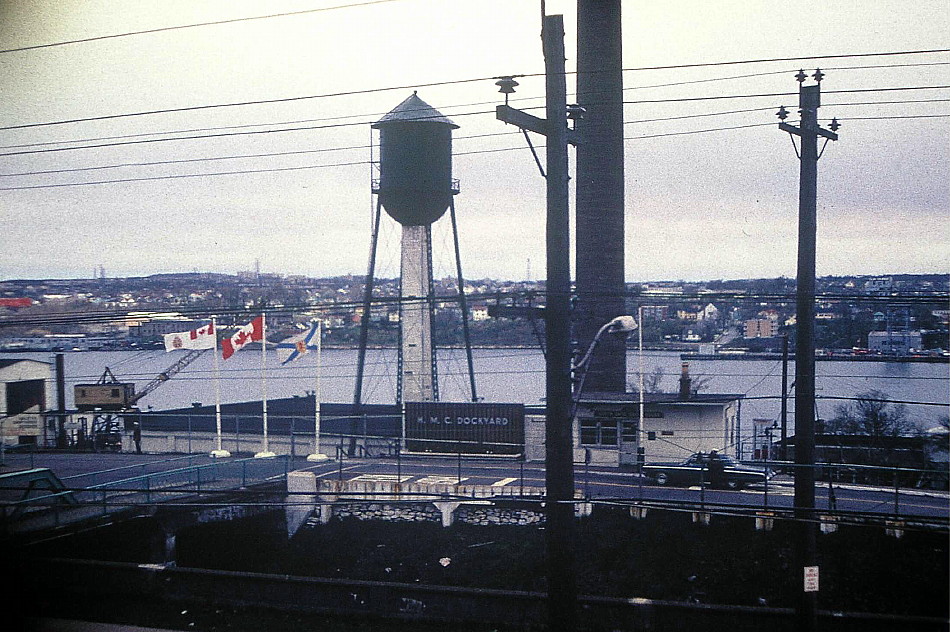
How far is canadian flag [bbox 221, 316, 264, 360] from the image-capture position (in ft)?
49.8

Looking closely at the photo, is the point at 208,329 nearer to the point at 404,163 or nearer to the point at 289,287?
the point at 289,287

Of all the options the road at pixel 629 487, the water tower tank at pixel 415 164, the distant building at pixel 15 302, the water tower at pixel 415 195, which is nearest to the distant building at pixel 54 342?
the distant building at pixel 15 302

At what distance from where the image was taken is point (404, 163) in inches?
753

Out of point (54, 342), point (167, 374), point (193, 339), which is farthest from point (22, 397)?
point (193, 339)

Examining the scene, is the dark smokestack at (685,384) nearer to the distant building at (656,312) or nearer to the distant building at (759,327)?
the distant building at (656,312)

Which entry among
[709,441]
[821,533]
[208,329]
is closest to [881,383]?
[709,441]

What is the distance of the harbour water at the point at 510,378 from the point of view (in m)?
16.6

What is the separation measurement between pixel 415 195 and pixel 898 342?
11.6 m

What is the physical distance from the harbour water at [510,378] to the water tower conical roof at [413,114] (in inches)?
235

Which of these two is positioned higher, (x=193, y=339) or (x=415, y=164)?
(x=415, y=164)

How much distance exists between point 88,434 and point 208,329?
9511 millimetres

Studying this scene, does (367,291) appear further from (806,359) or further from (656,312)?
(806,359)

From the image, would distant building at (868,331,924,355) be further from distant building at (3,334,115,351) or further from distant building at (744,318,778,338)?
distant building at (3,334,115,351)

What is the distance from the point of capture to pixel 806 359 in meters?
8.10
